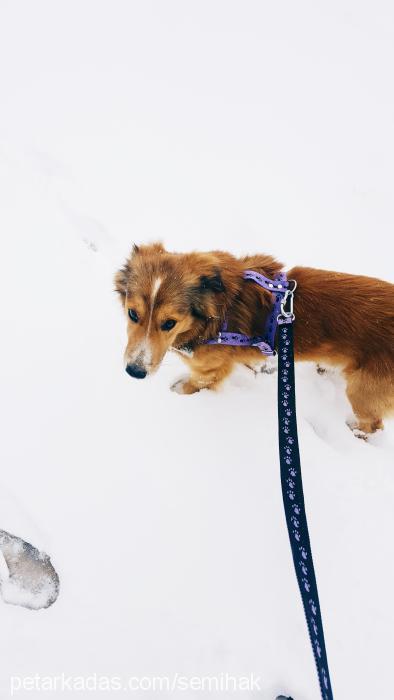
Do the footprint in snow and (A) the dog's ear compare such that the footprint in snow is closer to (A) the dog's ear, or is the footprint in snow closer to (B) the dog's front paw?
(B) the dog's front paw

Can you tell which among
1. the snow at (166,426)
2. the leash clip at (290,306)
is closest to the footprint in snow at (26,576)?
the snow at (166,426)

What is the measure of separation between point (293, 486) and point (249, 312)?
1.23 metres

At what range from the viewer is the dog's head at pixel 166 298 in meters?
2.21

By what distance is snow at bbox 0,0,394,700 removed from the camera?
1864mm

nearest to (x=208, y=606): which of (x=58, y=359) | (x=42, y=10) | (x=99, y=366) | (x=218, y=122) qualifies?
(x=99, y=366)

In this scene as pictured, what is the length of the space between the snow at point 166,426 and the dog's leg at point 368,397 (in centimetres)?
19

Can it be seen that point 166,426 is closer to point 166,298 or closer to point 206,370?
point 206,370

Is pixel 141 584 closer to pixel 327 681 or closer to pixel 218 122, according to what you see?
pixel 327 681

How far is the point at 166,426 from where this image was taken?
2.58 m

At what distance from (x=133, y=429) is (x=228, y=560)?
3.24ft

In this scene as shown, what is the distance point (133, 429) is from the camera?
2.52 metres

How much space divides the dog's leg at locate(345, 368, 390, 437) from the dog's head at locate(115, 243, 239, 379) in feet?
3.28

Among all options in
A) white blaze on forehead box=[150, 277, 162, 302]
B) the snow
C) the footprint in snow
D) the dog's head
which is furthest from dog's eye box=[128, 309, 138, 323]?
the footprint in snow

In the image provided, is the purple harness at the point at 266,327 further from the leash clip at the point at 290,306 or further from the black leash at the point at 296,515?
the black leash at the point at 296,515
